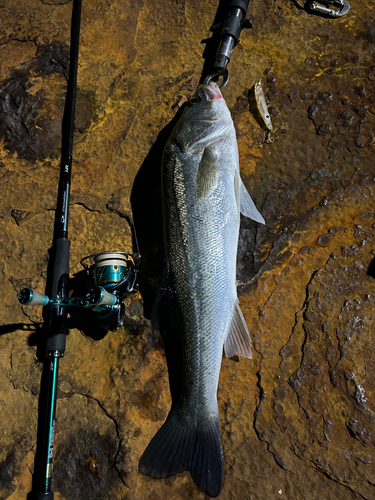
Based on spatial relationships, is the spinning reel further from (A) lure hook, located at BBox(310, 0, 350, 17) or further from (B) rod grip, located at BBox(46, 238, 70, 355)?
(A) lure hook, located at BBox(310, 0, 350, 17)

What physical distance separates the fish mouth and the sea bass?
0.89ft

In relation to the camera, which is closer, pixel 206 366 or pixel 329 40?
pixel 206 366

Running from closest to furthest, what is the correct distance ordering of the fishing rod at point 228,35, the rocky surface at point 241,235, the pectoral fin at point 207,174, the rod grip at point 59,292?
the rocky surface at point 241,235 < the pectoral fin at point 207,174 < the rod grip at point 59,292 < the fishing rod at point 228,35

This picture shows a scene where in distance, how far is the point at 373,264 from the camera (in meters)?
2.53

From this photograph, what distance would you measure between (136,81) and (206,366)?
8.26 ft

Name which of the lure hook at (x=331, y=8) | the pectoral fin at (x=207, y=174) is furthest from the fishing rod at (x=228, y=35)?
the pectoral fin at (x=207, y=174)

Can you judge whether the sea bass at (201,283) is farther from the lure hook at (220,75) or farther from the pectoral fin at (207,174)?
the lure hook at (220,75)

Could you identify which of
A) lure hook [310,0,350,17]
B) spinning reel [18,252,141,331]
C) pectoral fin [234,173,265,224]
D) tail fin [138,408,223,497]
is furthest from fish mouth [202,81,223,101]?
tail fin [138,408,223,497]

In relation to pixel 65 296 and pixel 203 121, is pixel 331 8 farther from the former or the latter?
pixel 65 296

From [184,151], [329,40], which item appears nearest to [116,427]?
[184,151]

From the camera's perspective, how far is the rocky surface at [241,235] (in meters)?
2.43

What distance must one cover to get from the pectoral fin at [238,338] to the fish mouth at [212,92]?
1.59 meters

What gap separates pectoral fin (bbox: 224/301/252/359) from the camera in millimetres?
2502

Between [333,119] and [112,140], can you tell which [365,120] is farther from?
[112,140]
